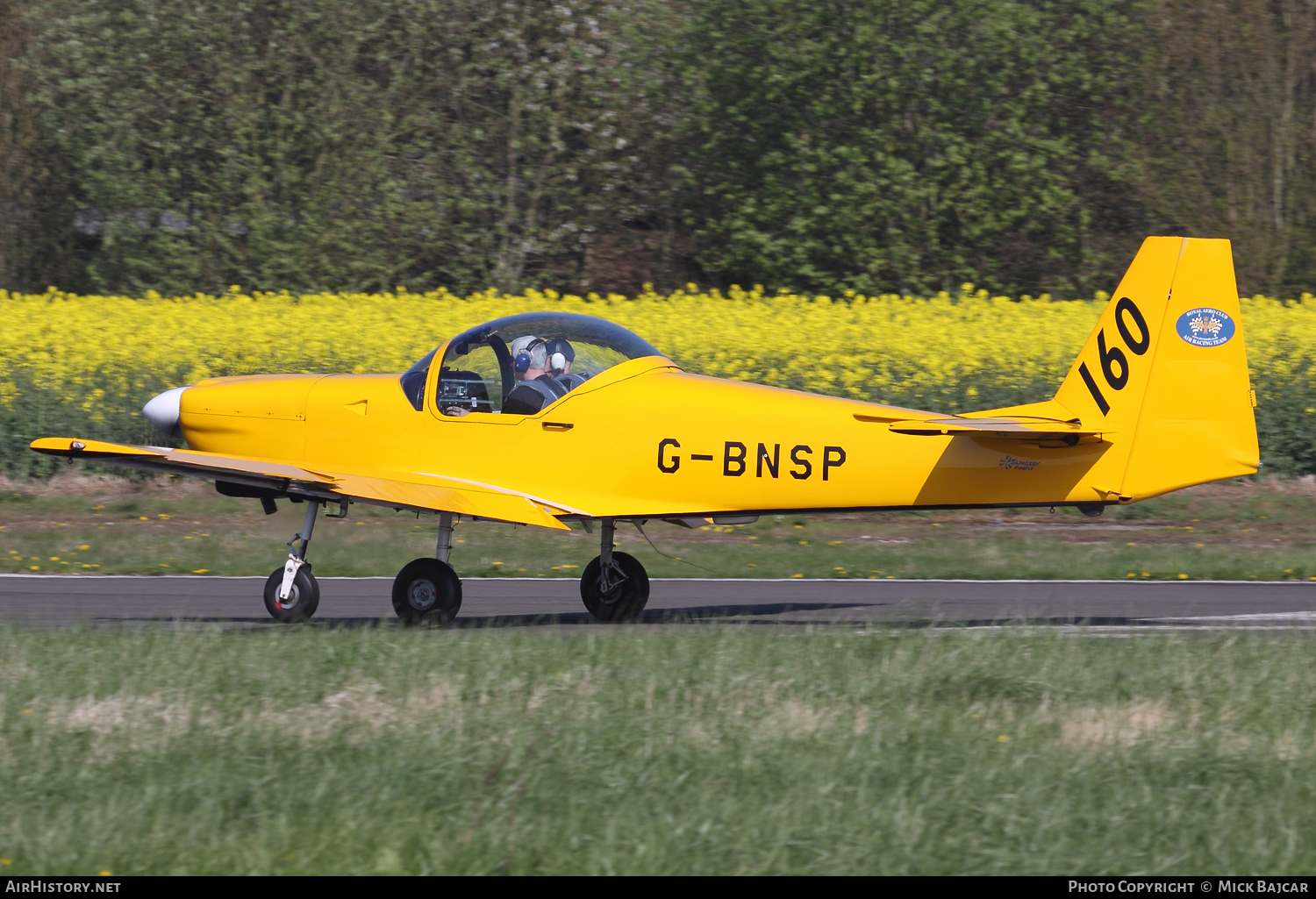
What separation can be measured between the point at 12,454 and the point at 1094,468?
14.5 meters

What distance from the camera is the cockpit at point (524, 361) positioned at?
10.3m

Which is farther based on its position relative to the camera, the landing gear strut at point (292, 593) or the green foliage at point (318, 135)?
the green foliage at point (318, 135)

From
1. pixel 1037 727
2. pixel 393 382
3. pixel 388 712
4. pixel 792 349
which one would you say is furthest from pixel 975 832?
pixel 792 349

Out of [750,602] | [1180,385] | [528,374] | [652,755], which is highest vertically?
[1180,385]

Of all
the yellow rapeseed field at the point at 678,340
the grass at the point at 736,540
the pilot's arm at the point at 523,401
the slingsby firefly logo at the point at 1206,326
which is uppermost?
the yellow rapeseed field at the point at 678,340

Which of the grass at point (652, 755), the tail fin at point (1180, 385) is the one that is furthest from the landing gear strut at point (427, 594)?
the tail fin at point (1180, 385)

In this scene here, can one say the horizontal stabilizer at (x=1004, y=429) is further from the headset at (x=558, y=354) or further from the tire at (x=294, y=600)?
the tire at (x=294, y=600)

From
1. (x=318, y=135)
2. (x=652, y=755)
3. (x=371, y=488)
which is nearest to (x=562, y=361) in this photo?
(x=371, y=488)

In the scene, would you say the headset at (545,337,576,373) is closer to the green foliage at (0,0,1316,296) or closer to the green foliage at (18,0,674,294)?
the green foliage at (0,0,1316,296)

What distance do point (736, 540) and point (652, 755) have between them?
33.0ft

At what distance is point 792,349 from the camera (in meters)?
21.1

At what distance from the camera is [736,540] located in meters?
16.1

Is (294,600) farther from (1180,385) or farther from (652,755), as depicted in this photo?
(1180,385)
